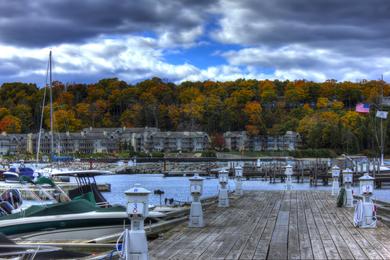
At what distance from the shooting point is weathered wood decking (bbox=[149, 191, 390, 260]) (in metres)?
10.1

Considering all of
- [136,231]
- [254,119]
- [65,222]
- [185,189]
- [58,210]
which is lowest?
[185,189]

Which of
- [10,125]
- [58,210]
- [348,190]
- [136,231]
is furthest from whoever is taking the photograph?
[10,125]

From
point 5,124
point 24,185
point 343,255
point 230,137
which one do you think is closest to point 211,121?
point 230,137

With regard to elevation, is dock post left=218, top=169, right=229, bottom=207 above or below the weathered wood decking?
above

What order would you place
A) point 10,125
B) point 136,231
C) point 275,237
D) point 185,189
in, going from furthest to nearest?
point 10,125
point 185,189
point 275,237
point 136,231

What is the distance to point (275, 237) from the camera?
39.1 feet

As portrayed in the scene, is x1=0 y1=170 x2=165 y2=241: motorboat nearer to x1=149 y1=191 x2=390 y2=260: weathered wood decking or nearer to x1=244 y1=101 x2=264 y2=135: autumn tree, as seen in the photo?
x1=149 y1=191 x2=390 y2=260: weathered wood decking

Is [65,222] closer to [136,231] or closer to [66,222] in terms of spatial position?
[66,222]

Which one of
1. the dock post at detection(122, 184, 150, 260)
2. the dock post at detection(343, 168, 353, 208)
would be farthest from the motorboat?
the dock post at detection(343, 168, 353, 208)

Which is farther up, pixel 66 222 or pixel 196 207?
pixel 196 207

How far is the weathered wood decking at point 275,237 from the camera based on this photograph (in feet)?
33.1

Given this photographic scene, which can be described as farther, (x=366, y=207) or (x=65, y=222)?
(x=65, y=222)

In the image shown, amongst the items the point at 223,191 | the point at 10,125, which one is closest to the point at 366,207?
the point at 223,191

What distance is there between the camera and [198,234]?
1252 cm
